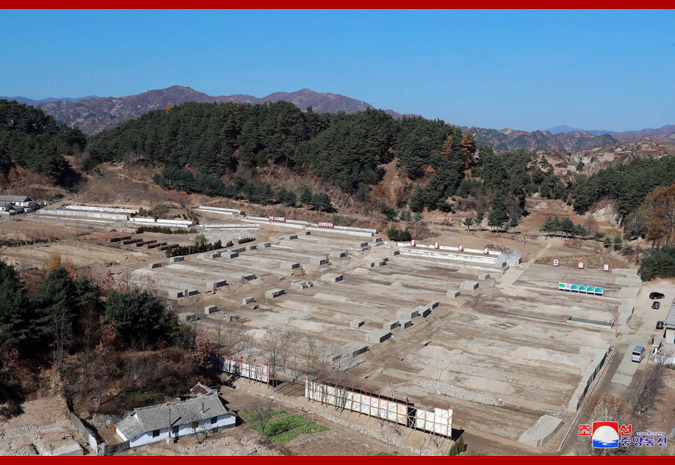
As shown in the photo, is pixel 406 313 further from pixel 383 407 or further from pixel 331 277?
pixel 383 407

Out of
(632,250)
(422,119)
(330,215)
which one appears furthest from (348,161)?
(632,250)

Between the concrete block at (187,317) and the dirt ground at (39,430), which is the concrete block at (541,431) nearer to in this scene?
the dirt ground at (39,430)

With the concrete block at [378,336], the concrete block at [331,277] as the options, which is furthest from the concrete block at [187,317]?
the concrete block at [331,277]

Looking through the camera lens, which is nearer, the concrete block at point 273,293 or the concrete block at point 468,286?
the concrete block at point 273,293

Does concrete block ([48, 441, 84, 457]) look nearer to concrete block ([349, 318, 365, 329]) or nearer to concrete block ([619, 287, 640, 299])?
concrete block ([349, 318, 365, 329])

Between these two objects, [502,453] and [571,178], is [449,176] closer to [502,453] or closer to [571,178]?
[571,178]

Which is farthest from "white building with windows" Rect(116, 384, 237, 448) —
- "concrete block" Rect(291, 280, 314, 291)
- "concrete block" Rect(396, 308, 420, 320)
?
"concrete block" Rect(291, 280, 314, 291)

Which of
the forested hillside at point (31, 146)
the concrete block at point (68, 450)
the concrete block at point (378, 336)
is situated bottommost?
the concrete block at point (68, 450)

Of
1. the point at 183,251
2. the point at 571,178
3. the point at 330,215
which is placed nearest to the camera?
the point at 183,251
